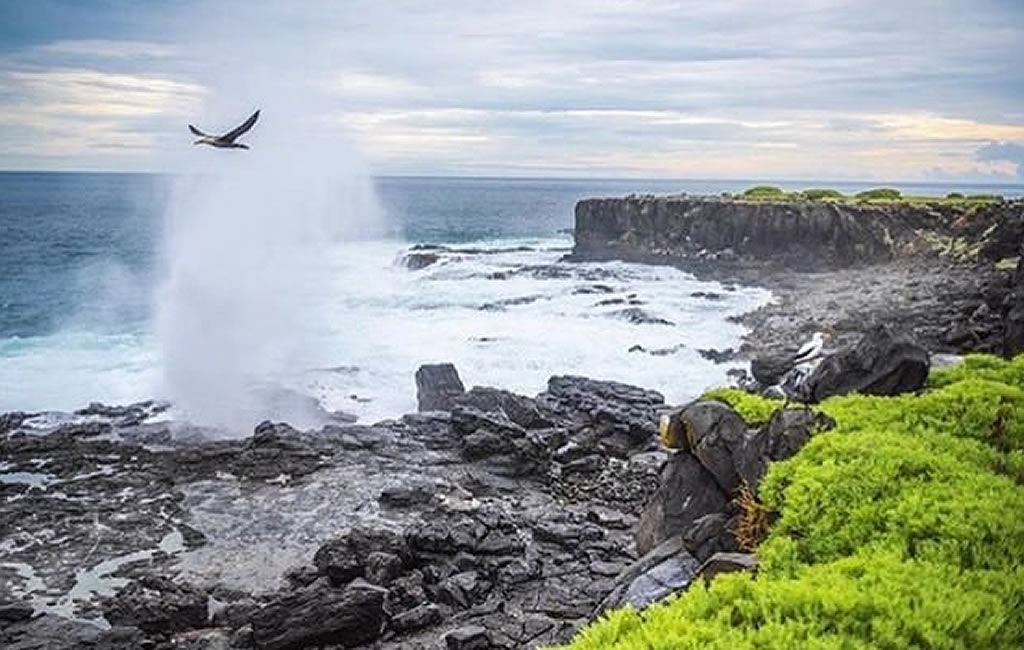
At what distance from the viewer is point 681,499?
11969 mm

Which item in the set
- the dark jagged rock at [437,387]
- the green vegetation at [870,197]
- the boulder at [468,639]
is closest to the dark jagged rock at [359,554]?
the boulder at [468,639]

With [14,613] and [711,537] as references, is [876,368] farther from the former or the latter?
[14,613]

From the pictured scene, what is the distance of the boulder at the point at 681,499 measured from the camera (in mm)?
11633

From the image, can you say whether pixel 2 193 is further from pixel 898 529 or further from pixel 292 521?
pixel 898 529

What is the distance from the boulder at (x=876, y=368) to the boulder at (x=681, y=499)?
8.52ft

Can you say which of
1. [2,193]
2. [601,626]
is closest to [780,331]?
[601,626]

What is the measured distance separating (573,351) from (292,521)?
59.7ft

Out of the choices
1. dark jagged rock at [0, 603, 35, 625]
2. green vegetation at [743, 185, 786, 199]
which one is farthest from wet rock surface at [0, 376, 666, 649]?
green vegetation at [743, 185, 786, 199]

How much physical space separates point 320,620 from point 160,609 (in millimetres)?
3034

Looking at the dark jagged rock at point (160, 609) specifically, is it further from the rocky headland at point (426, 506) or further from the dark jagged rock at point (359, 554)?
the dark jagged rock at point (359, 554)

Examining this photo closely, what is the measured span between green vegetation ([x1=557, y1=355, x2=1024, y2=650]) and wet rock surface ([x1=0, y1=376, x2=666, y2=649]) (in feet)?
19.4

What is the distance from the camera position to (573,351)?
122ft

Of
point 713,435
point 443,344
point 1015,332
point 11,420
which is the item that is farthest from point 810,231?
point 713,435

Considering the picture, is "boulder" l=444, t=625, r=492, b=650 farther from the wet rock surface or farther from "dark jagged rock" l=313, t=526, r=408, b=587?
"dark jagged rock" l=313, t=526, r=408, b=587
